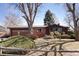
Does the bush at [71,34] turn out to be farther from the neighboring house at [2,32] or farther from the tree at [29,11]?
the neighboring house at [2,32]

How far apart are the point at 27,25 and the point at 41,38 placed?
19cm

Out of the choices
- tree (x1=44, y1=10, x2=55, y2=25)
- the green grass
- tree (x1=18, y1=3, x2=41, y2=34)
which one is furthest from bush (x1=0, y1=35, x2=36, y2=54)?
tree (x1=44, y1=10, x2=55, y2=25)

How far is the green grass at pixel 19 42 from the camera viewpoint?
2.24 metres

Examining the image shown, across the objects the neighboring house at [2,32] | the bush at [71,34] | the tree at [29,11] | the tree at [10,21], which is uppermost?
the tree at [29,11]

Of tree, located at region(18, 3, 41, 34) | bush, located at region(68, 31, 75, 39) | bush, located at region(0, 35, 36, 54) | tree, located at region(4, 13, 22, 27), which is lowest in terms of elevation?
bush, located at region(0, 35, 36, 54)

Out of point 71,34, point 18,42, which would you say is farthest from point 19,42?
point 71,34

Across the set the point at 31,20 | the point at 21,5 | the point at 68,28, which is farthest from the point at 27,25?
the point at 68,28

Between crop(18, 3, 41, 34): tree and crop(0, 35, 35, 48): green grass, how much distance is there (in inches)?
3.9

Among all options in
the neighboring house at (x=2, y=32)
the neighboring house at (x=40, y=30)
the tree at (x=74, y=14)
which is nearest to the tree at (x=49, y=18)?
the neighboring house at (x=40, y=30)

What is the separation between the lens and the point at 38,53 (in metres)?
2.25

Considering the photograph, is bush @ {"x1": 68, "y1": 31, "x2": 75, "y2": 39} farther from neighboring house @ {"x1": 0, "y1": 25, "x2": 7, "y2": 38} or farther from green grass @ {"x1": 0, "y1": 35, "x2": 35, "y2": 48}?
neighboring house @ {"x1": 0, "y1": 25, "x2": 7, "y2": 38}

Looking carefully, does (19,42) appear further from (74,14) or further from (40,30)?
(74,14)

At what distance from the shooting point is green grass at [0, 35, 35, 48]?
2242 millimetres

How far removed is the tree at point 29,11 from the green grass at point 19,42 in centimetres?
10
